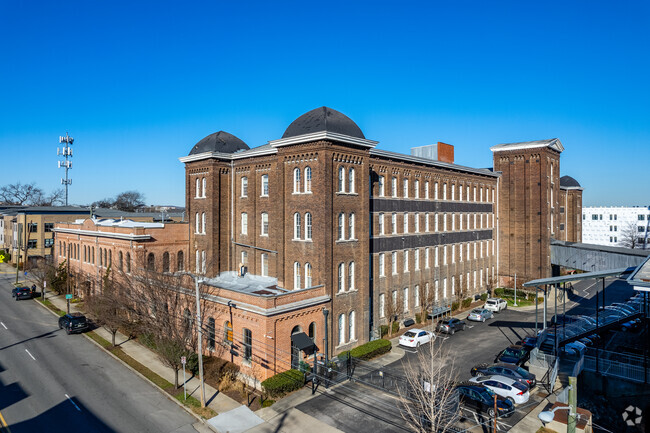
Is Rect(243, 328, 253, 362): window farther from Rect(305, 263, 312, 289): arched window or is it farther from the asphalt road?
Rect(305, 263, 312, 289): arched window

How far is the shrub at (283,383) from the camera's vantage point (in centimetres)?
2308

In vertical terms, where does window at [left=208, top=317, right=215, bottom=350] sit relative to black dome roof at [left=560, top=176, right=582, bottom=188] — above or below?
below

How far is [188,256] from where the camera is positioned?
41.2 metres

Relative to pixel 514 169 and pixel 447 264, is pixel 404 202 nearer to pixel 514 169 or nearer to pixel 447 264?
pixel 447 264

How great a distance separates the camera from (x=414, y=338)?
31891mm

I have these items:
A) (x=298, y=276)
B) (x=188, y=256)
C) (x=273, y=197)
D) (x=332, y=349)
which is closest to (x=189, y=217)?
(x=188, y=256)

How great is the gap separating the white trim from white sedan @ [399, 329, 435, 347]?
15149 millimetres

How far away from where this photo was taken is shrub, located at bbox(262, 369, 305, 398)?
75.7 feet

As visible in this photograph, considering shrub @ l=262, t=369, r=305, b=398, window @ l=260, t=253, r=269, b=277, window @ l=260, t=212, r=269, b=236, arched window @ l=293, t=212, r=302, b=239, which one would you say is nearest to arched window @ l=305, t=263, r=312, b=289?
arched window @ l=293, t=212, r=302, b=239

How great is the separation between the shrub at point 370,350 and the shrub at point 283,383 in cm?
450

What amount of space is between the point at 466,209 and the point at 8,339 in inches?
1837

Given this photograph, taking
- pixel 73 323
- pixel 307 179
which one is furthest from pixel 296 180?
pixel 73 323

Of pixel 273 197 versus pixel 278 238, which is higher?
pixel 273 197

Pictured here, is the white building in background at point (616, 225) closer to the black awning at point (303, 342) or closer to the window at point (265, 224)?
the window at point (265, 224)
